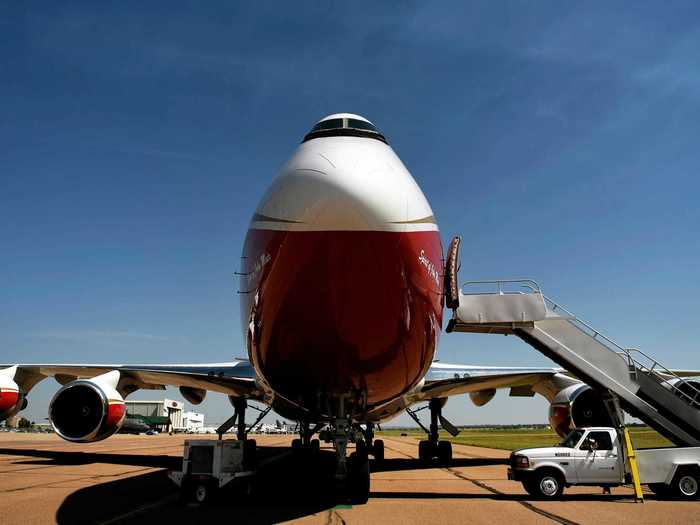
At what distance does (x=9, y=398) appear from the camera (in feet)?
53.7

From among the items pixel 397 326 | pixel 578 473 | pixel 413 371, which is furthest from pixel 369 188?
pixel 578 473

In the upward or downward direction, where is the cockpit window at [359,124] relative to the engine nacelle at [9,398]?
upward

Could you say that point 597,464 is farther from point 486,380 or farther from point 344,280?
point 344,280

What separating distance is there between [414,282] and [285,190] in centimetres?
185

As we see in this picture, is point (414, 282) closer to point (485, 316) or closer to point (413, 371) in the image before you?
point (413, 371)

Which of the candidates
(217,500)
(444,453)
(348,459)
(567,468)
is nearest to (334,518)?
(348,459)

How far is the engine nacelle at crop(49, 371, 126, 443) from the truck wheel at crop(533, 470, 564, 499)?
9.37 m

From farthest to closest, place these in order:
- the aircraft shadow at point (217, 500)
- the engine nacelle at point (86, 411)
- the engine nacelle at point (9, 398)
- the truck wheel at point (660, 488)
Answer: the engine nacelle at point (9, 398)
the engine nacelle at point (86, 411)
the truck wheel at point (660, 488)
the aircraft shadow at point (217, 500)

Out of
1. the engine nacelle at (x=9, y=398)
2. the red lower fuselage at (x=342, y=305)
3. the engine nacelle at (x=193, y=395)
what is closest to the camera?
the red lower fuselage at (x=342, y=305)

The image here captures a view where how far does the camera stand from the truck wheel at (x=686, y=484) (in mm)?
10930

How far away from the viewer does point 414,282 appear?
6.61 meters

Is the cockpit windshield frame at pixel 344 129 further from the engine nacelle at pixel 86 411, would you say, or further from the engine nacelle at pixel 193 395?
the engine nacelle at pixel 193 395

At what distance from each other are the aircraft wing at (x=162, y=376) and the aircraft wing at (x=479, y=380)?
171 inches

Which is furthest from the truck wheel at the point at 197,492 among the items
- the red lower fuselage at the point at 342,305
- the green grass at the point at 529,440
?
the green grass at the point at 529,440
